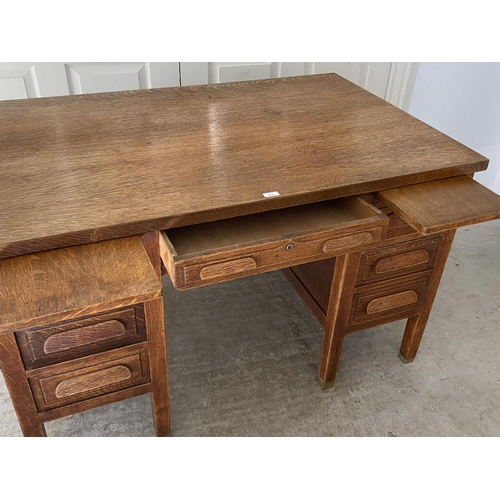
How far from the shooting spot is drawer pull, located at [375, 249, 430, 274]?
4.29 feet

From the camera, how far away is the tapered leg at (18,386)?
3.17 ft

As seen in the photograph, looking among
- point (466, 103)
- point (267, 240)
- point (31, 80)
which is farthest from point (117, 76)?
point (466, 103)

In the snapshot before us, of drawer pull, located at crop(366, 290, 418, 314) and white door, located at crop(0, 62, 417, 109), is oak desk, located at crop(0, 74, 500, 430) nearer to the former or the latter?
drawer pull, located at crop(366, 290, 418, 314)

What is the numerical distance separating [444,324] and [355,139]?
2.47 feet

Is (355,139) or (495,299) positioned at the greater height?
(355,139)

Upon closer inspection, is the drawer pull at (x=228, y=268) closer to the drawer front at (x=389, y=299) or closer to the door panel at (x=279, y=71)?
the drawer front at (x=389, y=299)

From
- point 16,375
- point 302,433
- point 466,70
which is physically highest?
point 466,70

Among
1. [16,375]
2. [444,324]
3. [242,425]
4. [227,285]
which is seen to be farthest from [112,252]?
[444,324]

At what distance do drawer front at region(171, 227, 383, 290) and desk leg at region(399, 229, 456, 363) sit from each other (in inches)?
12.5

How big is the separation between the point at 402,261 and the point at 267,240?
0.46m

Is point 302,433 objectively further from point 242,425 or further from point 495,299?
point 495,299

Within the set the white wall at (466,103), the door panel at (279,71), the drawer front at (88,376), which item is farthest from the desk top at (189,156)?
the white wall at (466,103)

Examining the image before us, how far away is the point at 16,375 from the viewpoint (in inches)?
39.6

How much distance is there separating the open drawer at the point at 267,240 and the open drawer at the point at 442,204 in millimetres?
67
